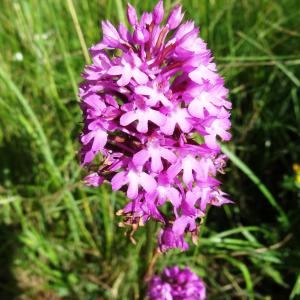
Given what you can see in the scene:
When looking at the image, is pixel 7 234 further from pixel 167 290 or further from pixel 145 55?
pixel 145 55

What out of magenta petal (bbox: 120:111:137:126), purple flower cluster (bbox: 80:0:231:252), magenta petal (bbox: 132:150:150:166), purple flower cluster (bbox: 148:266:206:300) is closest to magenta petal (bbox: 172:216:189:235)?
purple flower cluster (bbox: 80:0:231:252)

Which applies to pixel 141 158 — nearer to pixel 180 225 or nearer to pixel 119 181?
pixel 119 181

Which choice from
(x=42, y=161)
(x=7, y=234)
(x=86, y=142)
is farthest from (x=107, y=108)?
(x=7, y=234)

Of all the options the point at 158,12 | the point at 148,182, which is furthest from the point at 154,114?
the point at 158,12

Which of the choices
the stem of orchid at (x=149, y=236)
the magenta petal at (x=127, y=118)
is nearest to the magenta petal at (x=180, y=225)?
the stem of orchid at (x=149, y=236)

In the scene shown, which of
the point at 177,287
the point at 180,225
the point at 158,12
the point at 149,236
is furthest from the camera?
the point at 177,287

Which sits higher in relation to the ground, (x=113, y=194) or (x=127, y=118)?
(x=127, y=118)

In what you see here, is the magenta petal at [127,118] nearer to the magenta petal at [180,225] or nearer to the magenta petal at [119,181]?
the magenta petal at [119,181]

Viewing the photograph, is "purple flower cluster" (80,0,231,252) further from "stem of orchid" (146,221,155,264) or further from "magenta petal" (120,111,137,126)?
"stem of orchid" (146,221,155,264)
